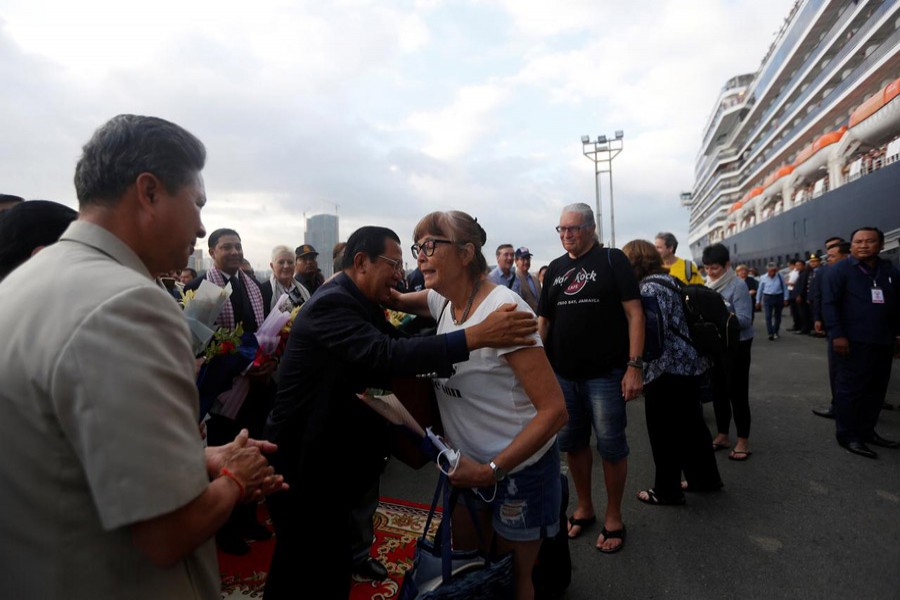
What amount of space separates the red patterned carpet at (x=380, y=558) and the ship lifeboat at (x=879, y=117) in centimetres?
1871

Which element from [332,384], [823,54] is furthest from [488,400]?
[823,54]

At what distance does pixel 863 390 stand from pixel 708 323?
232cm

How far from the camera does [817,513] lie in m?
3.27

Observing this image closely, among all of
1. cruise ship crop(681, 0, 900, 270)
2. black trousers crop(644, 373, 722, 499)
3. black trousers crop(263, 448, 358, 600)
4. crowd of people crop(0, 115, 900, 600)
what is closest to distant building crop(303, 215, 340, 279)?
crowd of people crop(0, 115, 900, 600)

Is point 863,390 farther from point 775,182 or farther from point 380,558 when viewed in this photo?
point 775,182

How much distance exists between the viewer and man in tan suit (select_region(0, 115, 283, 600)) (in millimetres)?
761

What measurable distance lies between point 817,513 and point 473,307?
3.25 meters

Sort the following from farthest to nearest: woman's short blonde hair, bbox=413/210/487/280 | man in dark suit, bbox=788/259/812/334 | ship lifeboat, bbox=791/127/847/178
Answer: ship lifeboat, bbox=791/127/847/178 < man in dark suit, bbox=788/259/812/334 < woman's short blonde hair, bbox=413/210/487/280

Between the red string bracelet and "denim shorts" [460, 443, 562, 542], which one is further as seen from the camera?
"denim shorts" [460, 443, 562, 542]

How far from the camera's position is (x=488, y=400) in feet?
5.95

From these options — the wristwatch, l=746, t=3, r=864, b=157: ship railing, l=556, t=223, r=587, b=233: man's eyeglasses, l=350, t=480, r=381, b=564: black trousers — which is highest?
l=746, t=3, r=864, b=157: ship railing

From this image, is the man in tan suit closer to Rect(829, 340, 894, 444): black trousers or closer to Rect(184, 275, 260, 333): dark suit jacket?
Rect(184, 275, 260, 333): dark suit jacket

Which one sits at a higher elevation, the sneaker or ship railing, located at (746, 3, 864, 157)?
ship railing, located at (746, 3, 864, 157)

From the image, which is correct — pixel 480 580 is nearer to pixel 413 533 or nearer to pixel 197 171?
pixel 197 171
